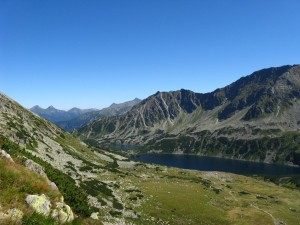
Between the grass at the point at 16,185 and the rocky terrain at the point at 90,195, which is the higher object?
the grass at the point at 16,185

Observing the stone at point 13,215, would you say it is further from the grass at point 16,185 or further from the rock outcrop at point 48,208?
the rock outcrop at point 48,208

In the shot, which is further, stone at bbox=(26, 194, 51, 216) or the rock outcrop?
the rock outcrop

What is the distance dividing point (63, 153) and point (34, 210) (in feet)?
371

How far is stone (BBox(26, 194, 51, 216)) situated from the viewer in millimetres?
17413

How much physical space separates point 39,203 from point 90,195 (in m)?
58.7

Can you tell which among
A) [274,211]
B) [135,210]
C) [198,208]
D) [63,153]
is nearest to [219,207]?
[198,208]

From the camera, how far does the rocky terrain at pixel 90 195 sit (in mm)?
18406

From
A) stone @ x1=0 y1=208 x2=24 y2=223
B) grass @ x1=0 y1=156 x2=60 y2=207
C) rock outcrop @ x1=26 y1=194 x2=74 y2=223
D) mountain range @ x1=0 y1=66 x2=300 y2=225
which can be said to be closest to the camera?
stone @ x1=0 y1=208 x2=24 y2=223

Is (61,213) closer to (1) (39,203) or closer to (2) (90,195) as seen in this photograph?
(1) (39,203)

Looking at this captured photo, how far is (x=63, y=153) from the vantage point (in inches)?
4948

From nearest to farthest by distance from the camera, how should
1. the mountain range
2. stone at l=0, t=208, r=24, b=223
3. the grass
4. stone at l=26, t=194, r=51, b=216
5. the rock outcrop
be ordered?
stone at l=0, t=208, r=24, b=223, the grass, stone at l=26, t=194, r=51, b=216, the rock outcrop, the mountain range

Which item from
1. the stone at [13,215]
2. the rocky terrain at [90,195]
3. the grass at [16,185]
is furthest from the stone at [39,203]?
the stone at [13,215]

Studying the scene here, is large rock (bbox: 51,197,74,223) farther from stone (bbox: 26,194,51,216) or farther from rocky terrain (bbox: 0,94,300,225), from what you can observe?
stone (bbox: 26,194,51,216)

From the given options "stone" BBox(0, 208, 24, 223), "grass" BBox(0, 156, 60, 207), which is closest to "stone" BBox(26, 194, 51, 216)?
"grass" BBox(0, 156, 60, 207)
